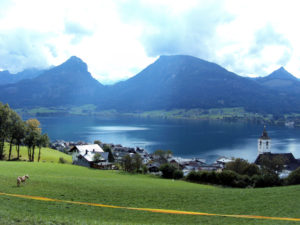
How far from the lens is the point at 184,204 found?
18.0m

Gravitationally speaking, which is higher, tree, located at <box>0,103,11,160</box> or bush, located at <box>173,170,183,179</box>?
tree, located at <box>0,103,11,160</box>

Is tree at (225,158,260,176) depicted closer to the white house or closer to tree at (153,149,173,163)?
tree at (153,149,173,163)

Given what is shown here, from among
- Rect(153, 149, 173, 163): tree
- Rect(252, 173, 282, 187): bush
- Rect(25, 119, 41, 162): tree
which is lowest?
Rect(153, 149, 173, 163): tree

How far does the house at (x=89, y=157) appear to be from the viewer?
57.5 m

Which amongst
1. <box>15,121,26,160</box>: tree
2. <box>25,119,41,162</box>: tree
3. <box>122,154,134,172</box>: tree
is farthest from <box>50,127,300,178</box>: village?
<box>15,121,26,160</box>: tree

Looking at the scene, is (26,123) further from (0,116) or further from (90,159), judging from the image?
(90,159)

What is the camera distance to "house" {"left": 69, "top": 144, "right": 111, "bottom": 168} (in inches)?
2263

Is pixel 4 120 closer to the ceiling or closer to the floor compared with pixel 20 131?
closer to the ceiling

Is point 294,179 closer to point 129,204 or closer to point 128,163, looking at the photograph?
point 128,163

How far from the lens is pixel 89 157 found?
60062mm

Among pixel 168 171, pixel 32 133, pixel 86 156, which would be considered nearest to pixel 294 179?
pixel 168 171

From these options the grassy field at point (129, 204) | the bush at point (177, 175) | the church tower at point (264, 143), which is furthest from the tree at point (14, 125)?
the church tower at point (264, 143)

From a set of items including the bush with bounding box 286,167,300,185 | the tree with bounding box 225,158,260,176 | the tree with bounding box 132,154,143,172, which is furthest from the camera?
the tree with bounding box 225,158,260,176

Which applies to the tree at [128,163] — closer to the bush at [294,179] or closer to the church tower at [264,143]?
the bush at [294,179]
